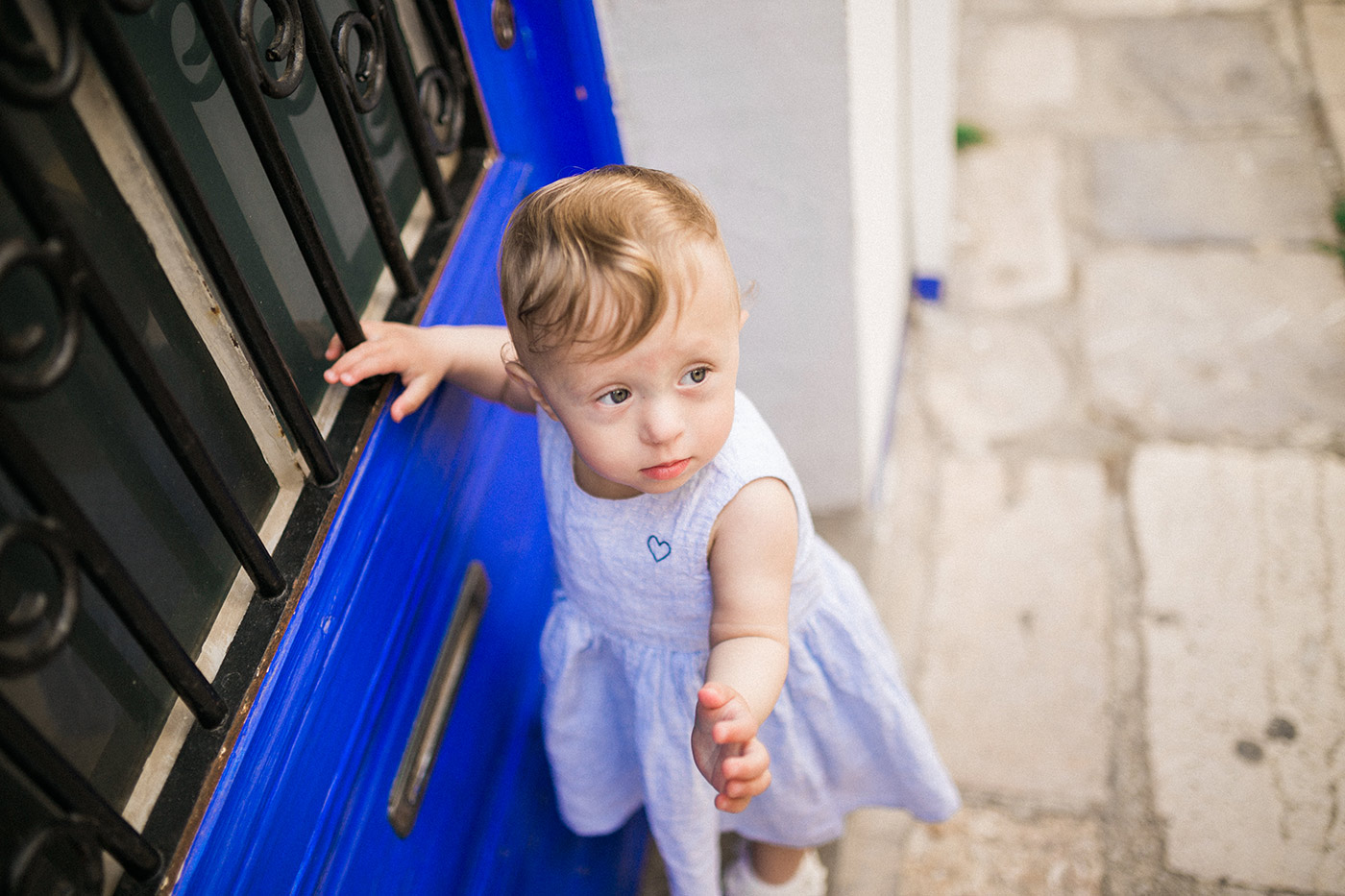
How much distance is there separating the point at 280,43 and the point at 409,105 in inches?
10.7

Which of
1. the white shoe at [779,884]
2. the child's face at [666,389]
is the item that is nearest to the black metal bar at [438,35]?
the child's face at [666,389]

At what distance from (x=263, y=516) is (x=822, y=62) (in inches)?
43.2

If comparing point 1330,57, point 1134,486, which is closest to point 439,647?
point 1134,486

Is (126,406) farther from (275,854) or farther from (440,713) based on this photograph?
(440,713)

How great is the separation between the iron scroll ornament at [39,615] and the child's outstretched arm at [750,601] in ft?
1.74

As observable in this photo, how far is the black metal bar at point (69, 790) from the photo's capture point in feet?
2.17

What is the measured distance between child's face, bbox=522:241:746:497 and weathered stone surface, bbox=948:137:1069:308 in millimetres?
2029

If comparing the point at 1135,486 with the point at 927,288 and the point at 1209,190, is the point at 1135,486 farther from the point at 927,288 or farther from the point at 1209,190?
the point at 1209,190

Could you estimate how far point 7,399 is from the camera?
645 millimetres

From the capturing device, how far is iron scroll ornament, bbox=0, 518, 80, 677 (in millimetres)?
654

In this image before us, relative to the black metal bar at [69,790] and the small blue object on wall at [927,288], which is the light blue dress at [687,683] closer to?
the black metal bar at [69,790]

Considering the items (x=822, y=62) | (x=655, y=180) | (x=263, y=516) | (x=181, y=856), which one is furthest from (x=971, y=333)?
(x=181, y=856)

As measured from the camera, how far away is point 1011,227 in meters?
2.98

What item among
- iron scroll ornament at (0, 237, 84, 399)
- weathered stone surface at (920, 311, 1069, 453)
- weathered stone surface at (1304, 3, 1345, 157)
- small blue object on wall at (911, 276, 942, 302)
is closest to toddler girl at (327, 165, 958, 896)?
iron scroll ornament at (0, 237, 84, 399)
